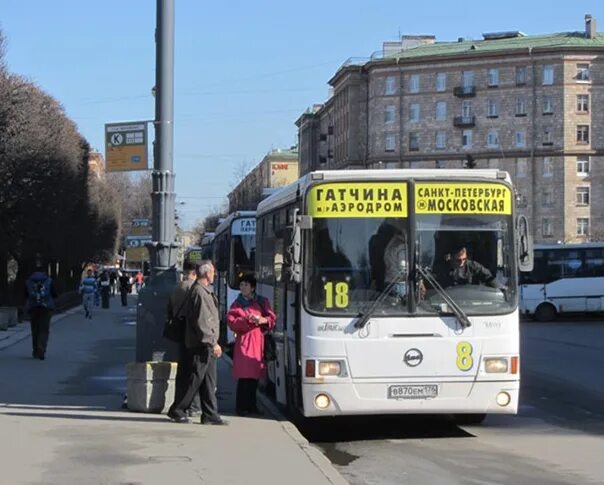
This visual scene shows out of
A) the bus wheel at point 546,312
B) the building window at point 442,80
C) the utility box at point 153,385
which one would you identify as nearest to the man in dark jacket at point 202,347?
the utility box at point 153,385

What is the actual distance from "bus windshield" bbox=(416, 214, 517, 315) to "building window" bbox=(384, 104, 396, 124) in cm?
9670

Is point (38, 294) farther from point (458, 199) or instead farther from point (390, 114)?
point (390, 114)

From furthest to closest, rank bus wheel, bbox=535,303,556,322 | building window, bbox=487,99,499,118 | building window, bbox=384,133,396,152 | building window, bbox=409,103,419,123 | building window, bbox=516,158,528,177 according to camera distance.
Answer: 1. building window, bbox=384,133,396,152
2. building window, bbox=409,103,419,123
3. building window, bbox=487,99,499,118
4. building window, bbox=516,158,528,177
5. bus wheel, bbox=535,303,556,322

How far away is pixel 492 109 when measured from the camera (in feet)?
332

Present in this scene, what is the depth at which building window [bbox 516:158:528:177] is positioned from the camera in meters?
99.6

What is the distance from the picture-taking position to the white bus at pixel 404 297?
10.4 meters

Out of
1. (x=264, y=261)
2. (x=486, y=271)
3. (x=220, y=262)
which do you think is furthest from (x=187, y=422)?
(x=220, y=262)

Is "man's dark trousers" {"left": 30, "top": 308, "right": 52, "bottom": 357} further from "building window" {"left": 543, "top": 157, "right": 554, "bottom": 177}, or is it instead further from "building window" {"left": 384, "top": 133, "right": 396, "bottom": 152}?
"building window" {"left": 384, "top": 133, "right": 396, "bottom": 152}

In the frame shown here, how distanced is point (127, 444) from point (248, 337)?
2.68 meters

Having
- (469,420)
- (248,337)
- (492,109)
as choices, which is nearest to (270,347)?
(248,337)

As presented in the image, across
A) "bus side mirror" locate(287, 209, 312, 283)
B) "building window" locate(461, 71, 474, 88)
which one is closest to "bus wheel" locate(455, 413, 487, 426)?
"bus side mirror" locate(287, 209, 312, 283)

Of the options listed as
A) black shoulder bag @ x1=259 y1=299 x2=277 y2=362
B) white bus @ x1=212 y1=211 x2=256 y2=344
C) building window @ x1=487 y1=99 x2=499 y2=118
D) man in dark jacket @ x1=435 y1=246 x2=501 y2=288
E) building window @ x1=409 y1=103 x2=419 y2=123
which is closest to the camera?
man in dark jacket @ x1=435 y1=246 x2=501 y2=288

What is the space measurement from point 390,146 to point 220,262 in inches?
3210

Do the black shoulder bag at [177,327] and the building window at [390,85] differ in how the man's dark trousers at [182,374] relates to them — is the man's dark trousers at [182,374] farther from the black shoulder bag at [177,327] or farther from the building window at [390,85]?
the building window at [390,85]
